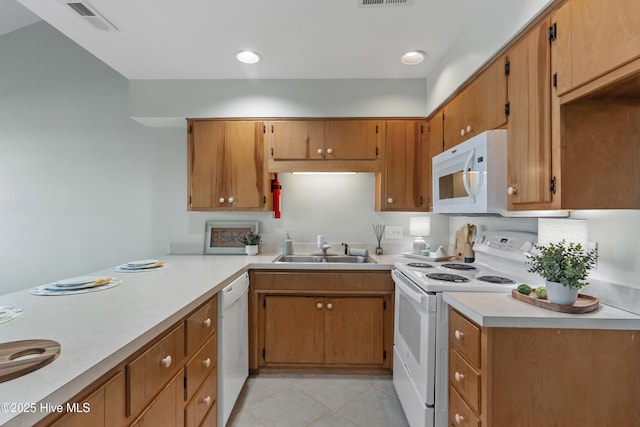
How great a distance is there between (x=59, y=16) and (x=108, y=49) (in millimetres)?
347

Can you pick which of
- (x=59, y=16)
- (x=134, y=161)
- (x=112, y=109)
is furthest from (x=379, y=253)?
(x=112, y=109)

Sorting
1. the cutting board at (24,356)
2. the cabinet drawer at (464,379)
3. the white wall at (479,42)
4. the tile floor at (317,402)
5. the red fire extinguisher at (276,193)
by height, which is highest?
the white wall at (479,42)

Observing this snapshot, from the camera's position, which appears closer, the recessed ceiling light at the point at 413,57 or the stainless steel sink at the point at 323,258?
the recessed ceiling light at the point at 413,57

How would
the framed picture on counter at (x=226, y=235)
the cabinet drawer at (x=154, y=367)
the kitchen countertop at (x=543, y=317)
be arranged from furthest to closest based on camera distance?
the framed picture on counter at (x=226, y=235)
the kitchen countertop at (x=543, y=317)
the cabinet drawer at (x=154, y=367)

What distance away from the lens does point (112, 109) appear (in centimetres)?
278

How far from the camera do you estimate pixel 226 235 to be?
2.72m

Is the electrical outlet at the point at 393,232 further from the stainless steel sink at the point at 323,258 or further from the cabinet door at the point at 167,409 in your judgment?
the cabinet door at the point at 167,409

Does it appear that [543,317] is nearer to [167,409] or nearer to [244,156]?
[167,409]

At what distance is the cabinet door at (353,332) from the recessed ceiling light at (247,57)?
1.91 m

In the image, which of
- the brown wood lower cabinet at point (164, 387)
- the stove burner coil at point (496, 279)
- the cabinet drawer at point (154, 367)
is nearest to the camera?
the brown wood lower cabinet at point (164, 387)

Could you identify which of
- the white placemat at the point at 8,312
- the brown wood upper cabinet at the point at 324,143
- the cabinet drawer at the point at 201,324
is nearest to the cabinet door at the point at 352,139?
the brown wood upper cabinet at the point at 324,143

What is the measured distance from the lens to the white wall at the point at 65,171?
277 cm

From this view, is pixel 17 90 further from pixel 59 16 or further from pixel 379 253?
pixel 379 253

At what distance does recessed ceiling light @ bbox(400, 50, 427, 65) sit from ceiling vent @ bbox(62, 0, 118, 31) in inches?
76.2
